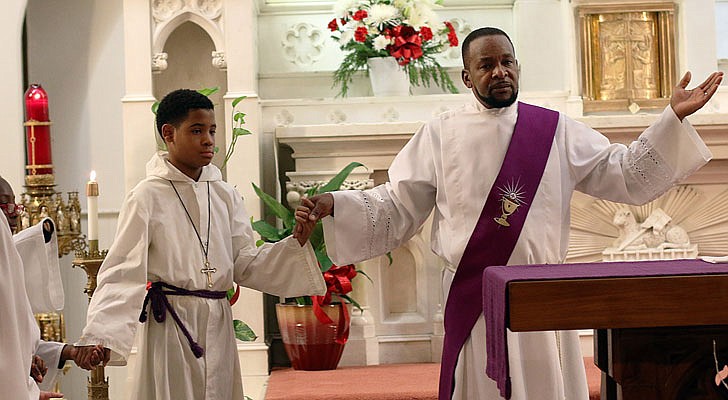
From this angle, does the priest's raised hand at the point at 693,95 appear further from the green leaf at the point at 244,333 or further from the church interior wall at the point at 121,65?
the church interior wall at the point at 121,65

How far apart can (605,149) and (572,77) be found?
249 centimetres

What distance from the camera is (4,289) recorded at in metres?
2.13

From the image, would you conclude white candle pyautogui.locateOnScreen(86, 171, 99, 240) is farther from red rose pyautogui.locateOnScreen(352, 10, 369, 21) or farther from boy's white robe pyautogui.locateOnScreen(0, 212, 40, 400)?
red rose pyautogui.locateOnScreen(352, 10, 369, 21)

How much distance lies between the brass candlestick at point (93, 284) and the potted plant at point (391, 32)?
239cm

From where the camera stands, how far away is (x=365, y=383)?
4.79 metres

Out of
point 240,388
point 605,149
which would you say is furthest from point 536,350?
point 240,388

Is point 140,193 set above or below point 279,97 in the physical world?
below

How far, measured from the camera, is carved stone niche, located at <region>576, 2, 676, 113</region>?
228 inches

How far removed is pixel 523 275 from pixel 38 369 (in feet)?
4.34

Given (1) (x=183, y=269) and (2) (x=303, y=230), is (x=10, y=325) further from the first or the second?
(2) (x=303, y=230)

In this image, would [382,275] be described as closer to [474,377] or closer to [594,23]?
[594,23]

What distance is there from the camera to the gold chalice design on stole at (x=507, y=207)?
3.20 meters

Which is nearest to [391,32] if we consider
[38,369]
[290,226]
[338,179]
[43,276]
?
[338,179]

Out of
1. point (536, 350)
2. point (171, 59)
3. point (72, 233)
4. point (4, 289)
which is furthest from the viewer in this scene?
point (171, 59)
